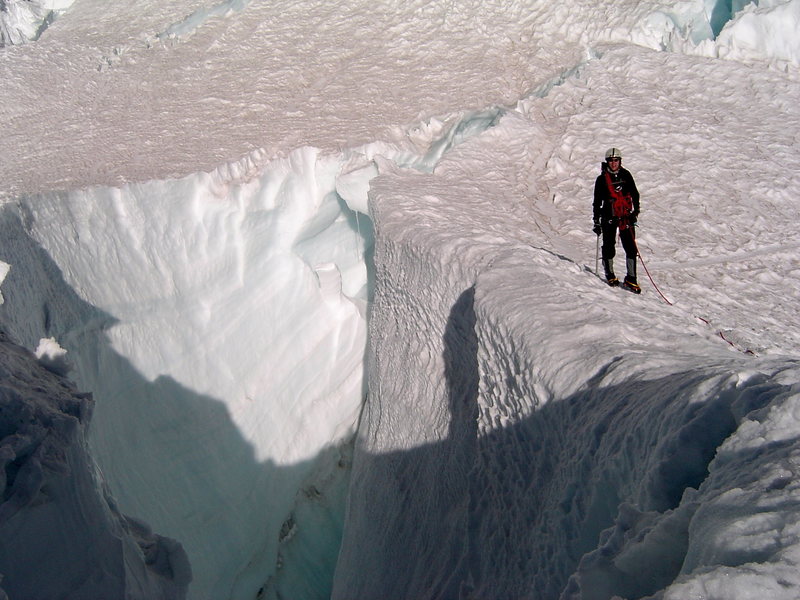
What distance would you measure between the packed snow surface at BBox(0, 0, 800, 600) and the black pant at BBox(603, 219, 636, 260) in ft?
1.08

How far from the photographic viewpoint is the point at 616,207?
4328 millimetres

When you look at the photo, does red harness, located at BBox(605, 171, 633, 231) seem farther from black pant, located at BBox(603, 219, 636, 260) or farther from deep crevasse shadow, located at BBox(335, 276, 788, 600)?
deep crevasse shadow, located at BBox(335, 276, 788, 600)

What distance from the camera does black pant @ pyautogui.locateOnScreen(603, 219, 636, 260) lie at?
4324 millimetres

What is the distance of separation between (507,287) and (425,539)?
1.72 metres

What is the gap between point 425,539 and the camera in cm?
411

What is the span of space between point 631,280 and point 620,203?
0.53 meters

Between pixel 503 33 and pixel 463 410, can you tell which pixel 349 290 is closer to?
pixel 463 410

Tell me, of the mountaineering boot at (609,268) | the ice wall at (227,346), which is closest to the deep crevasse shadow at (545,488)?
the mountaineering boot at (609,268)

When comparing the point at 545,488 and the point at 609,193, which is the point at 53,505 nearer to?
the point at 545,488

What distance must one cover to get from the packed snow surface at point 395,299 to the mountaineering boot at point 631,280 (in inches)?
7.8

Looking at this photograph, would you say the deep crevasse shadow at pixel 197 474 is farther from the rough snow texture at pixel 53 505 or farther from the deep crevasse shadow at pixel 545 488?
the rough snow texture at pixel 53 505

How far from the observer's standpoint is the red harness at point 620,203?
14.2 ft

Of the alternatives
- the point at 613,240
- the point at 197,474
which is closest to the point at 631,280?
the point at 613,240

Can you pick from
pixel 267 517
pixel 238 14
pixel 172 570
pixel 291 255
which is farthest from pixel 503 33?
pixel 172 570
